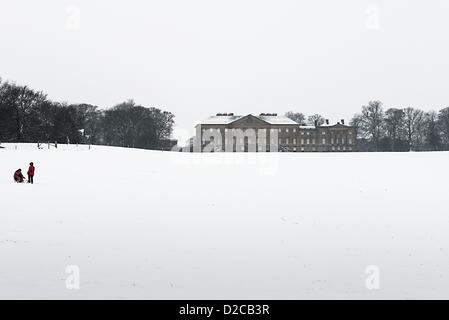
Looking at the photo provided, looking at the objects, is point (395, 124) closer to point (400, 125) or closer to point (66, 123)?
point (400, 125)

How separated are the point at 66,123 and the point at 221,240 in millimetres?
63675

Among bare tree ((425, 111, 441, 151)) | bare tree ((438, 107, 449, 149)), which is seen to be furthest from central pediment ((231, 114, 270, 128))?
bare tree ((438, 107, 449, 149))

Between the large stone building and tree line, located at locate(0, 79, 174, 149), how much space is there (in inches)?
573

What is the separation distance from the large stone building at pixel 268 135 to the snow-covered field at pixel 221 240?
9172 cm

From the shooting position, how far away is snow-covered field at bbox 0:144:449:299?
9.66m

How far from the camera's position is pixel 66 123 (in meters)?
71.3

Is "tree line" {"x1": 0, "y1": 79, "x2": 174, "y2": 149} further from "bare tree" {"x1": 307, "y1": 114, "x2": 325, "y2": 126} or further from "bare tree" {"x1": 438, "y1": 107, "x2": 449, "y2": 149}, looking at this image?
"bare tree" {"x1": 438, "y1": 107, "x2": 449, "y2": 149}

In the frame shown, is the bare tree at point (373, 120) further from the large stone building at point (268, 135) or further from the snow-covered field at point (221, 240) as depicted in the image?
the snow-covered field at point (221, 240)

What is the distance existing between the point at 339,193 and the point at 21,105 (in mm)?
61425

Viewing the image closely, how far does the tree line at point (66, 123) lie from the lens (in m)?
68.2

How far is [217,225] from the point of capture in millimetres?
16344
